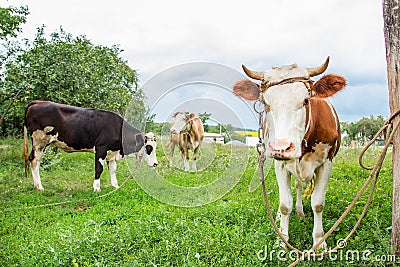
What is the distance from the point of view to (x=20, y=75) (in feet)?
38.9

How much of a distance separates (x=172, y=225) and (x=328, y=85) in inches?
101

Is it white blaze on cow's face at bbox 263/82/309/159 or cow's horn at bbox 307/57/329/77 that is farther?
cow's horn at bbox 307/57/329/77

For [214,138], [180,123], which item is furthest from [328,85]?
[180,123]

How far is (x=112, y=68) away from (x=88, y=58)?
4.45ft

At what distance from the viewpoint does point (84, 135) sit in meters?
9.12

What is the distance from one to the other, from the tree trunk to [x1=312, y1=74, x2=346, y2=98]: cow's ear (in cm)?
45

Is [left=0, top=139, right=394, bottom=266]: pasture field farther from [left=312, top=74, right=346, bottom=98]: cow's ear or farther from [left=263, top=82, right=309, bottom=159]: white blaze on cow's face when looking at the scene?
[left=312, top=74, right=346, bottom=98]: cow's ear

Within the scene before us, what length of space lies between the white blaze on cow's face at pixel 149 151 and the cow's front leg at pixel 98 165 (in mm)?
948

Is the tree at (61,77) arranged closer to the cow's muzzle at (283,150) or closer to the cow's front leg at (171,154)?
the cow's front leg at (171,154)

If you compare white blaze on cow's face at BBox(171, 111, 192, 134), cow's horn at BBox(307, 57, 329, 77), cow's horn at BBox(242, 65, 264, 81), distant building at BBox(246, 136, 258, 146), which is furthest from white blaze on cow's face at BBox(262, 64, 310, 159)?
white blaze on cow's face at BBox(171, 111, 192, 134)

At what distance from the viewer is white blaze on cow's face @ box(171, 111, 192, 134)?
10337 mm

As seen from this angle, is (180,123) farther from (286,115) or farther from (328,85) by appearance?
(286,115)

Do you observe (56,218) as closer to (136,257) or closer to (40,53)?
(136,257)

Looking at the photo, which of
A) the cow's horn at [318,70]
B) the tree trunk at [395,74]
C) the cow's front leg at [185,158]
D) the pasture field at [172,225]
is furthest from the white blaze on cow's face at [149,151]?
the tree trunk at [395,74]
